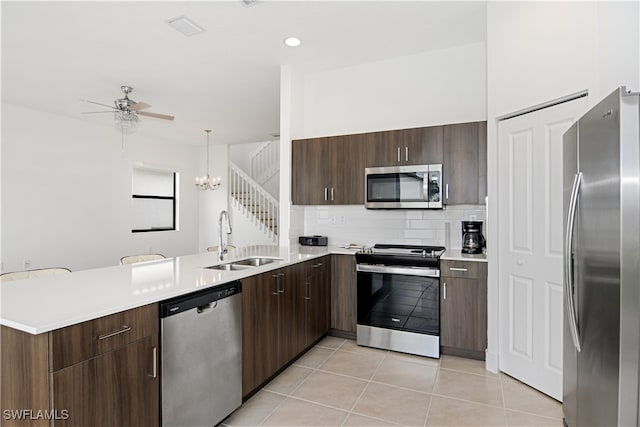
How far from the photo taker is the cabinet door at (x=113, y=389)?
1338 millimetres

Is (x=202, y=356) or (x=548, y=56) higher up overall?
(x=548, y=56)

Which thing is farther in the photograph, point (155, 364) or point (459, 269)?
point (459, 269)

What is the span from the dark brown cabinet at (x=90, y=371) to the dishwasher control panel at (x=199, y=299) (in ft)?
0.24

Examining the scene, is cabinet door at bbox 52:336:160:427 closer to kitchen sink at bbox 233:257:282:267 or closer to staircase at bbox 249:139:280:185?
kitchen sink at bbox 233:257:282:267

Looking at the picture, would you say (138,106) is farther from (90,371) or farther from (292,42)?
(90,371)

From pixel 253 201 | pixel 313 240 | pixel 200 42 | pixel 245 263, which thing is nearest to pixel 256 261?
pixel 245 263

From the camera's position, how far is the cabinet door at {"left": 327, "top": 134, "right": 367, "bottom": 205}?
3770mm

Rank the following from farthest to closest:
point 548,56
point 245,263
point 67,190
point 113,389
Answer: point 67,190 → point 245,263 → point 548,56 → point 113,389

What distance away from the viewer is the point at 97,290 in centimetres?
180

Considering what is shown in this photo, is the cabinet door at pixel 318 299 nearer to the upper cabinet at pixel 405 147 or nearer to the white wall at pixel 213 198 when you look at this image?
the upper cabinet at pixel 405 147

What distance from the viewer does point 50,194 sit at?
5.70 meters

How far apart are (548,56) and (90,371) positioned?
308 cm

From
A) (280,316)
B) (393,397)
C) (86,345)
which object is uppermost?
(86,345)

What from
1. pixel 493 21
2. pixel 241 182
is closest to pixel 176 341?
pixel 493 21
